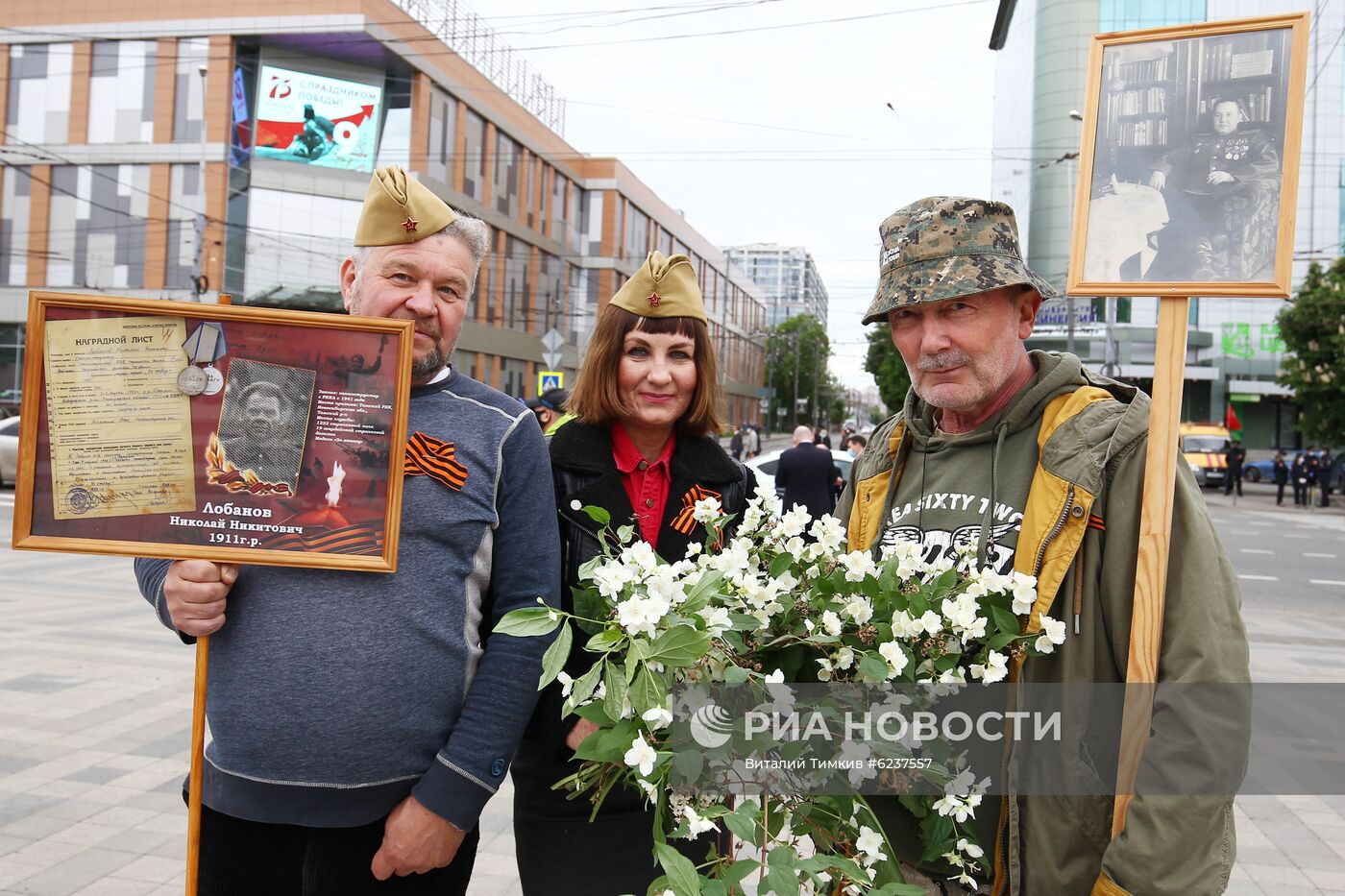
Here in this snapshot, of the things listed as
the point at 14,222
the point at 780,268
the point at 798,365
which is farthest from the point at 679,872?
the point at 780,268

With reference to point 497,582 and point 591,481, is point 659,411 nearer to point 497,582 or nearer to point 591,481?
point 591,481

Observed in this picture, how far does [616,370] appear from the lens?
2410 millimetres

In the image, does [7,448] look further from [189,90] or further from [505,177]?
[505,177]

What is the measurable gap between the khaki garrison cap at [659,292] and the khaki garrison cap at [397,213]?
0.60 metres

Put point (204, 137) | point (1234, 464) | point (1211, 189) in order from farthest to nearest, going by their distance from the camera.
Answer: point (204, 137) → point (1234, 464) → point (1211, 189)

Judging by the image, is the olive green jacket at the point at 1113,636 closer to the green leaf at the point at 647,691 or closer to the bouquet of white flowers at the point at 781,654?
the bouquet of white flowers at the point at 781,654

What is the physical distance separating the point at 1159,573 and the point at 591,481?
1.29 meters

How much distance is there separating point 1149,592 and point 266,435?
1616 mm

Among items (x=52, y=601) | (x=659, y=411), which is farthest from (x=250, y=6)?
(x=659, y=411)

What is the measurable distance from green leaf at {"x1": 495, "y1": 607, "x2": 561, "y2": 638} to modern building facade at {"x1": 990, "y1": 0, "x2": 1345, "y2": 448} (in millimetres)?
39049

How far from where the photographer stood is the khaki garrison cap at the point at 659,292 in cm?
237

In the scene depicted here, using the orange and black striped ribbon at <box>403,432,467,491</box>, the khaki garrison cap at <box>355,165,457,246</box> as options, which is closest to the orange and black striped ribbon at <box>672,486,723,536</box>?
the orange and black striped ribbon at <box>403,432,467,491</box>

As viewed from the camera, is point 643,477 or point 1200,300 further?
point 1200,300

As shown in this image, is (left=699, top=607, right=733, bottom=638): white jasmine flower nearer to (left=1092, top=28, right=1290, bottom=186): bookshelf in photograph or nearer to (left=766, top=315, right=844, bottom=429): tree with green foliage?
(left=1092, top=28, right=1290, bottom=186): bookshelf in photograph
